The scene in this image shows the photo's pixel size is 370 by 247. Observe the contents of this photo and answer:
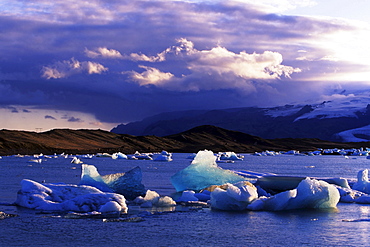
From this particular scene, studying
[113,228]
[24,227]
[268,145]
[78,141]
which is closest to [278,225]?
[113,228]

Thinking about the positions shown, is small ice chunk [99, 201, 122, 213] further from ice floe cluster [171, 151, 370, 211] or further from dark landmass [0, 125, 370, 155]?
dark landmass [0, 125, 370, 155]

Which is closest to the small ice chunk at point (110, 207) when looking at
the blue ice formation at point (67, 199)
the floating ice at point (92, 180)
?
the blue ice formation at point (67, 199)

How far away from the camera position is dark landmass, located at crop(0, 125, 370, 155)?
270ft

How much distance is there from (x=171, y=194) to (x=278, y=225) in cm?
682

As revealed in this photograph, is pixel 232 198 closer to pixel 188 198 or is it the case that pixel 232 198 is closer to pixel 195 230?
pixel 188 198

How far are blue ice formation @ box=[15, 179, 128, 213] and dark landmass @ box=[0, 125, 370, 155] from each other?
57.3m

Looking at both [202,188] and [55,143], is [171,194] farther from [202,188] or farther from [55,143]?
[55,143]

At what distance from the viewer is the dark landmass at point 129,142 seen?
8219 cm

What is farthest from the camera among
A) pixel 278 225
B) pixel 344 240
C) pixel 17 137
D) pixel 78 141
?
pixel 78 141

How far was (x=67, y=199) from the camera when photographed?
48.6 feet

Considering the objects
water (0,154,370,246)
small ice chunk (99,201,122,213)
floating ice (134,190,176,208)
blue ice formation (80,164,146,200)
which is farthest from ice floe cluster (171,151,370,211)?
small ice chunk (99,201,122,213)

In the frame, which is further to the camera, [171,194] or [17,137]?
[17,137]

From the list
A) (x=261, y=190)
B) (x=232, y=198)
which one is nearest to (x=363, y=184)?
(x=261, y=190)

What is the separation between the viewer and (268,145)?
127438 millimetres
